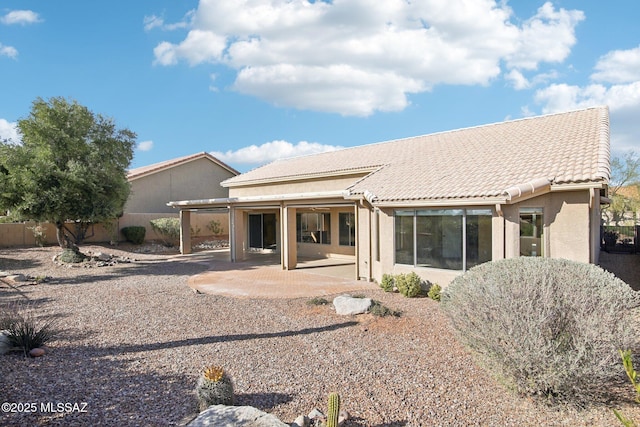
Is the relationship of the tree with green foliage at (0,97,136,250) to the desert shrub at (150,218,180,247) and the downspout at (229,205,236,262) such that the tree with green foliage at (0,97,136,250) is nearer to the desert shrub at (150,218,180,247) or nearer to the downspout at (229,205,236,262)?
the downspout at (229,205,236,262)

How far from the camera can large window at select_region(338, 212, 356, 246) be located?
70.8 ft

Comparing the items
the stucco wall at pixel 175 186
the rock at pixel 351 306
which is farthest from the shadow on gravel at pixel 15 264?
the rock at pixel 351 306

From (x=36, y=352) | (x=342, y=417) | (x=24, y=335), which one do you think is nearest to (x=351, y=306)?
(x=342, y=417)

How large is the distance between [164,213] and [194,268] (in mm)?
14585

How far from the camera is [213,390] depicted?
505 centimetres

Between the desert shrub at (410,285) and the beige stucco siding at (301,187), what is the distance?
7.58 meters

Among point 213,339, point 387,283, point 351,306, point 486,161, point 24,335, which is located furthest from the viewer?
point 486,161

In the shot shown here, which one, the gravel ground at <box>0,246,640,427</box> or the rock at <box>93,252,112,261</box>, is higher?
the rock at <box>93,252,112,261</box>

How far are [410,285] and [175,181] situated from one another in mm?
26500

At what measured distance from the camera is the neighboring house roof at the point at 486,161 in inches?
428

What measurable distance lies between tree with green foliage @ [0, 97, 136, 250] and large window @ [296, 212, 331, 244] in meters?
10.3

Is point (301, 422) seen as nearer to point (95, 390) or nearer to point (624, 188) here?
point (95, 390)

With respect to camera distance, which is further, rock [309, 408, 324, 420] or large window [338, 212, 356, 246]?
large window [338, 212, 356, 246]

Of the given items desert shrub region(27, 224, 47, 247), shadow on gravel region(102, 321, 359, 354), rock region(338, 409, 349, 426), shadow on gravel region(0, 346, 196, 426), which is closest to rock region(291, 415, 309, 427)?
rock region(338, 409, 349, 426)
